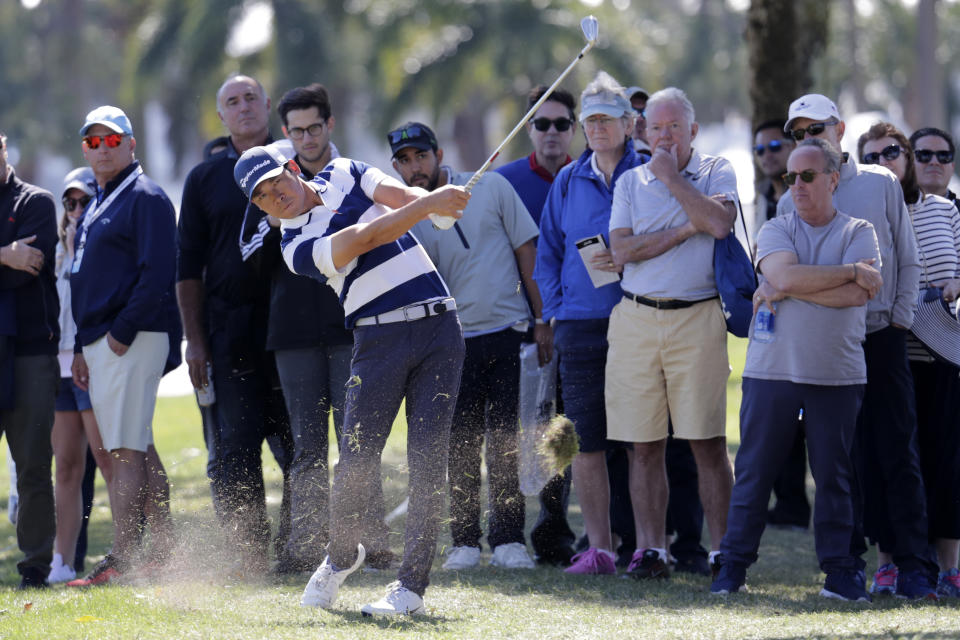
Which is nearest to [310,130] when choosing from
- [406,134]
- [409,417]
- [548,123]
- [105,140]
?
[406,134]

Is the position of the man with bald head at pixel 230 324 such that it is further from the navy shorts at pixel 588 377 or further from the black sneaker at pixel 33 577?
the navy shorts at pixel 588 377

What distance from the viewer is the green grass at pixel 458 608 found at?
18.1 feet

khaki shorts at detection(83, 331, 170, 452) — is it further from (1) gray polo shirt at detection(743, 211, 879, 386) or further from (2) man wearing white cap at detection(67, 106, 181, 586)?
(1) gray polo shirt at detection(743, 211, 879, 386)

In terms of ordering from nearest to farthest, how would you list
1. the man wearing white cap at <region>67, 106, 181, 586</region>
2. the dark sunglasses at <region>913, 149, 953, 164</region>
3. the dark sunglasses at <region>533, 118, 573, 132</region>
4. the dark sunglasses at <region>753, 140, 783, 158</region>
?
the man wearing white cap at <region>67, 106, 181, 586</region>
the dark sunglasses at <region>913, 149, 953, 164</region>
the dark sunglasses at <region>533, 118, 573, 132</region>
the dark sunglasses at <region>753, 140, 783, 158</region>

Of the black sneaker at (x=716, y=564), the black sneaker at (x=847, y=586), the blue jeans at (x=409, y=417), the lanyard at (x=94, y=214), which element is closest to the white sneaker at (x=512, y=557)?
the black sneaker at (x=716, y=564)

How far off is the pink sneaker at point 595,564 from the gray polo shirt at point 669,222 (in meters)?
1.44

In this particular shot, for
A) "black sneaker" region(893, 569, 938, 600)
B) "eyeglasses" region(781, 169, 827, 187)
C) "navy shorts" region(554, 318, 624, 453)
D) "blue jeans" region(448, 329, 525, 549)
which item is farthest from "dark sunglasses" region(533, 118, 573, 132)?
"black sneaker" region(893, 569, 938, 600)

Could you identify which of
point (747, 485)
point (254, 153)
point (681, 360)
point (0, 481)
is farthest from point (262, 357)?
point (0, 481)

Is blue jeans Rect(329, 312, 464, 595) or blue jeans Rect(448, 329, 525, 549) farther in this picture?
blue jeans Rect(448, 329, 525, 549)

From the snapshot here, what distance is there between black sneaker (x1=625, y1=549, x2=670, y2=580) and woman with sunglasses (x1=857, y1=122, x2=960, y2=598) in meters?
1.08

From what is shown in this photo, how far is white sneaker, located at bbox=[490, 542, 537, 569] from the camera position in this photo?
7.50m

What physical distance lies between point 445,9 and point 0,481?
2464cm

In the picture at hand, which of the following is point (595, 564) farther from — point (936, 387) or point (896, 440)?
point (936, 387)

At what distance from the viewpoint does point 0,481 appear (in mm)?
13266
